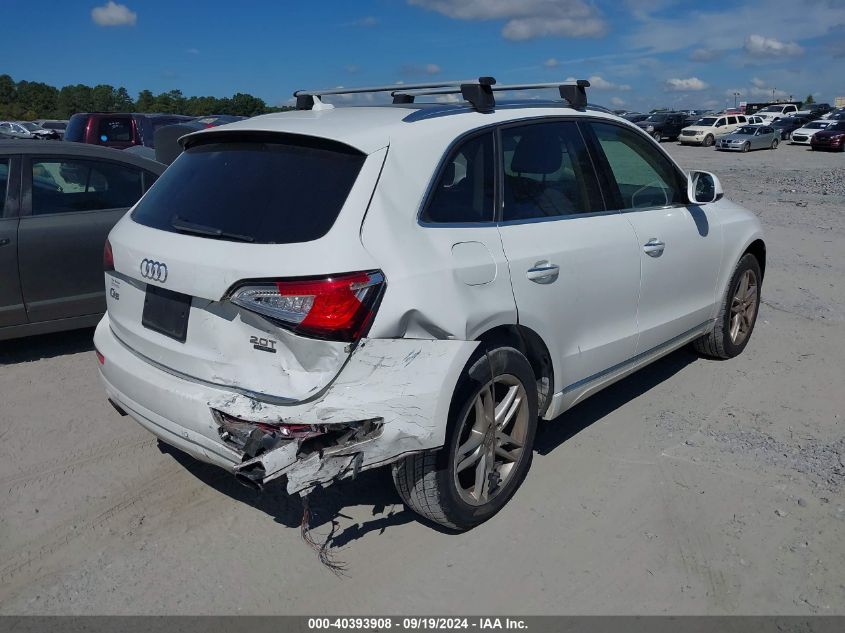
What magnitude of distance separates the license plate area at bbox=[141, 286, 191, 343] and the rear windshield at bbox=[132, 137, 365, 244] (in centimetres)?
28

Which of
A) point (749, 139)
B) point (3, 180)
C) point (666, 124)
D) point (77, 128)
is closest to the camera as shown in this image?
point (3, 180)

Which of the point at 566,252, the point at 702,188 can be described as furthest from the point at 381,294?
the point at 702,188

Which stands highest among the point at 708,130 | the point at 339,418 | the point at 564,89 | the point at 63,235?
the point at 708,130

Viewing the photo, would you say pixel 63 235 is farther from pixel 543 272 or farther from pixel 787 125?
pixel 787 125

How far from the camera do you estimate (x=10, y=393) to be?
486 centimetres

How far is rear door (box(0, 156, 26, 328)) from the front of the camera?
5094 mm

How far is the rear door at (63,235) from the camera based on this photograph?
17.1 ft

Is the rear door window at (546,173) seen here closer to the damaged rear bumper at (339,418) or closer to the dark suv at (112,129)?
the damaged rear bumper at (339,418)

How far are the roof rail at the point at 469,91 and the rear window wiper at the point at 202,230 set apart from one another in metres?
1.14

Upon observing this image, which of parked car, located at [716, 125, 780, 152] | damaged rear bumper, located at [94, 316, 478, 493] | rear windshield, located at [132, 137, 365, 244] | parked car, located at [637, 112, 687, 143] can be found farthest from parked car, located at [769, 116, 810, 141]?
damaged rear bumper, located at [94, 316, 478, 493]

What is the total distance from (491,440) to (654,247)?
5.38 ft

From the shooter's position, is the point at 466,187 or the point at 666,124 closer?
the point at 466,187

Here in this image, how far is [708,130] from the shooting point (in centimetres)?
4250

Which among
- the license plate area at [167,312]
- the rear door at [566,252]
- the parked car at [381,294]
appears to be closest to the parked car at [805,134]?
the rear door at [566,252]
